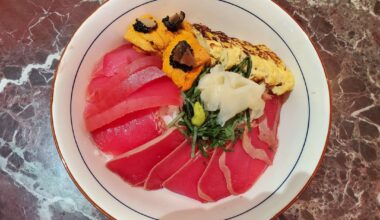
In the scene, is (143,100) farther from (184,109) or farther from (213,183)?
(213,183)

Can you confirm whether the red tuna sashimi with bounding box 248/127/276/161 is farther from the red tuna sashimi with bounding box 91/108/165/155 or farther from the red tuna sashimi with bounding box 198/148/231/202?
the red tuna sashimi with bounding box 91/108/165/155

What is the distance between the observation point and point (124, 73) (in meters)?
1.65

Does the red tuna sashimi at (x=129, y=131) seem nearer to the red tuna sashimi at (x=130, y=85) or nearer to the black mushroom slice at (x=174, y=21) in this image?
the red tuna sashimi at (x=130, y=85)

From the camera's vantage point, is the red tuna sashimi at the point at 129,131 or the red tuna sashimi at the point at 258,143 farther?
the red tuna sashimi at the point at 258,143

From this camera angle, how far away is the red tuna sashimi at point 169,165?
1687 mm

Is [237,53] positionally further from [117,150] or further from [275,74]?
[117,150]

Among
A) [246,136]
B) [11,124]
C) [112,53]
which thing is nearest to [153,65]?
[112,53]

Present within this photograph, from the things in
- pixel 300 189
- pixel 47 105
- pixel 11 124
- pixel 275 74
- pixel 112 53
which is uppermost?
pixel 275 74

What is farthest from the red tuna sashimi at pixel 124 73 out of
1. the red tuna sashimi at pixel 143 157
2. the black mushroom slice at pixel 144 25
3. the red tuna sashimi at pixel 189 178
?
the red tuna sashimi at pixel 189 178

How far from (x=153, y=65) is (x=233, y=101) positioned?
34 centimetres

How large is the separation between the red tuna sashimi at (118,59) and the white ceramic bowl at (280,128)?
0.05 meters

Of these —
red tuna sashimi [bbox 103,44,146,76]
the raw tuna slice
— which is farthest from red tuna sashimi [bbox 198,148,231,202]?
red tuna sashimi [bbox 103,44,146,76]

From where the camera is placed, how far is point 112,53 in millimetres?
1716

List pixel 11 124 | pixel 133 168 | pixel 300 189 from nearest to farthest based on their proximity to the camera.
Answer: pixel 300 189 → pixel 133 168 → pixel 11 124
